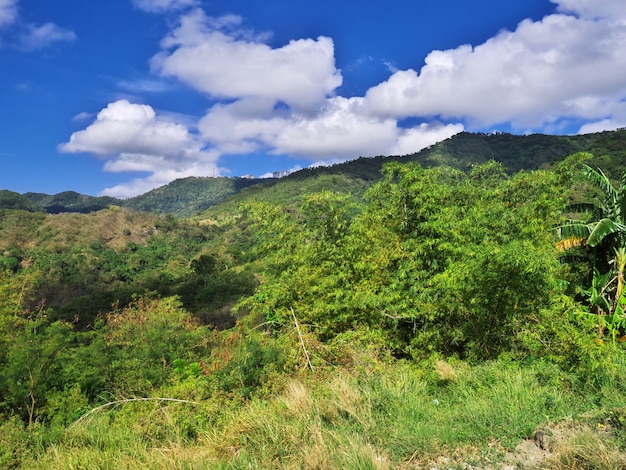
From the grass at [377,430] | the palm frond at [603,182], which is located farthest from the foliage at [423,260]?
the grass at [377,430]

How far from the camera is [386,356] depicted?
21.0 ft

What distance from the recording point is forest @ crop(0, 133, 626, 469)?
10.8 ft

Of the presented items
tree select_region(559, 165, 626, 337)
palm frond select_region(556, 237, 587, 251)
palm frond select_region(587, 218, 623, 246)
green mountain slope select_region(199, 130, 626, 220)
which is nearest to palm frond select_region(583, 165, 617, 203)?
tree select_region(559, 165, 626, 337)

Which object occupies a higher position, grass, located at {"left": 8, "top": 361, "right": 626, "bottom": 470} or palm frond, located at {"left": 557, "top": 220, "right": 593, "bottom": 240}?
palm frond, located at {"left": 557, "top": 220, "right": 593, "bottom": 240}

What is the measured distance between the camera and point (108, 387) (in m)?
7.86

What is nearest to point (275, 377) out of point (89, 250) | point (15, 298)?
point (15, 298)

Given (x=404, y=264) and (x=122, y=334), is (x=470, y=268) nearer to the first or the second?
(x=404, y=264)

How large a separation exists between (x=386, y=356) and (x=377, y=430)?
9.99ft

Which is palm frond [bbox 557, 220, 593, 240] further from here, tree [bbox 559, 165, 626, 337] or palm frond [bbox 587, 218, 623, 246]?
palm frond [bbox 587, 218, 623, 246]

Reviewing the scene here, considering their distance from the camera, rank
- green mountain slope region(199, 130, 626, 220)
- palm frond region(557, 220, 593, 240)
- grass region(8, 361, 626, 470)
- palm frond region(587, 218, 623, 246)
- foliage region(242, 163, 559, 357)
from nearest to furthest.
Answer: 1. grass region(8, 361, 626, 470)
2. foliage region(242, 163, 559, 357)
3. palm frond region(587, 218, 623, 246)
4. palm frond region(557, 220, 593, 240)
5. green mountain slope region(199, 130, 626, 220)

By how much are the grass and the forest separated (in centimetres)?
2

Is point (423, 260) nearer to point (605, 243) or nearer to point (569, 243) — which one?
point (569, 243)

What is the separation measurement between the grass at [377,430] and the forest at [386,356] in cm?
2

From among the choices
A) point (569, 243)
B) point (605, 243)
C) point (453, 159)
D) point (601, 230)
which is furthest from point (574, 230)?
point (453, 159)
